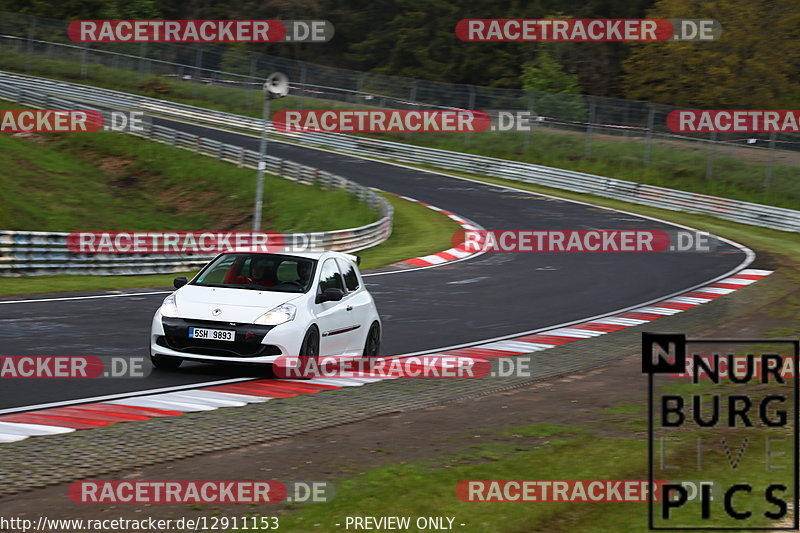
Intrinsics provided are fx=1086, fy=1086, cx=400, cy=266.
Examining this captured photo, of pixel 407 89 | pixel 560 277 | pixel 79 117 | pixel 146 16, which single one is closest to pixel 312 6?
pixel 146 16

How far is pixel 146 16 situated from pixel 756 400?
251ft

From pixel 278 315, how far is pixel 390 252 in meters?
17.7

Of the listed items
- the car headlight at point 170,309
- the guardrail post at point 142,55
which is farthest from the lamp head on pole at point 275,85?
the guardrail post at point 142,55

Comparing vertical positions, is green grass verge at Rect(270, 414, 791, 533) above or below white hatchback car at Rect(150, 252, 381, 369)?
below

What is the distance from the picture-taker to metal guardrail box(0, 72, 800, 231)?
40531 mm

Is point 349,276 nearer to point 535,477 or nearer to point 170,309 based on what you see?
point 170,309

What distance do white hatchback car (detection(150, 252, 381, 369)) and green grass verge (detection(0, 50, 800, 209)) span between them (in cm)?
3405

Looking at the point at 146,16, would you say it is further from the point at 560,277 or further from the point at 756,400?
the point at 756,400

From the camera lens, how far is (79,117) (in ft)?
144

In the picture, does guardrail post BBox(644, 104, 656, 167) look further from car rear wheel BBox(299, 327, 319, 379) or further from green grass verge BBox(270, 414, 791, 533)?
green grass verge BBox(270, 414, 791, 533)

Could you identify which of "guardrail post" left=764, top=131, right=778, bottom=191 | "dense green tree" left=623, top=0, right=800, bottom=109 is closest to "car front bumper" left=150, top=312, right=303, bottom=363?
"guardrail post" left=764, top=131, right=778, bottom=191

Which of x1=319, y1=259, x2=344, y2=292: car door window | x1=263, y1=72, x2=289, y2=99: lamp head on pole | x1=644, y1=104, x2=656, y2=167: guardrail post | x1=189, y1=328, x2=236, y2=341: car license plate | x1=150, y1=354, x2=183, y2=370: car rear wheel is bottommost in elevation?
x1=150, y1=354, x2=183, y2=370: car rear wheel

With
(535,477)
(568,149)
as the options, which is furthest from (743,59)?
(535,477)

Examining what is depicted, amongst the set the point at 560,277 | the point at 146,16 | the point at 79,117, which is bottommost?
the point at 560,277
